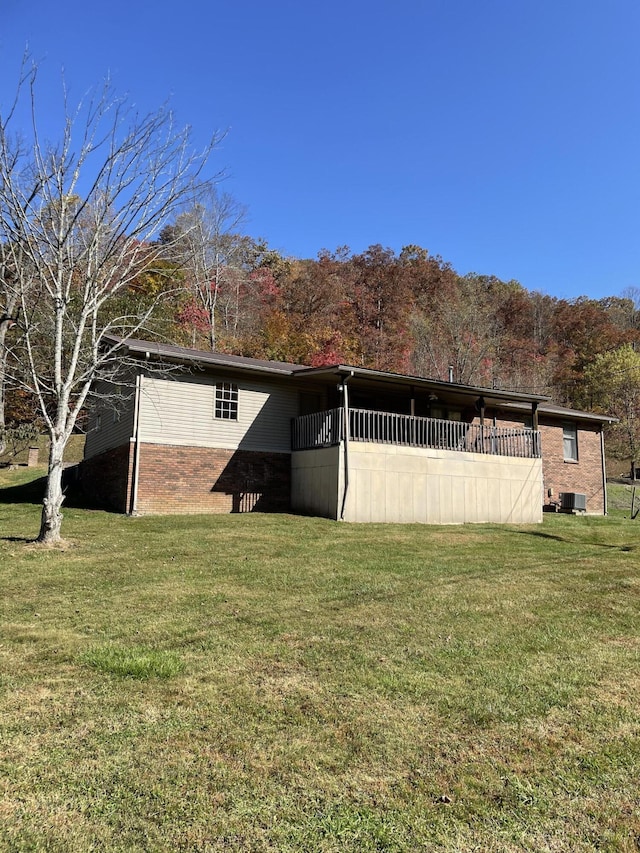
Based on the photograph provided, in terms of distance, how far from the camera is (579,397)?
127 ft

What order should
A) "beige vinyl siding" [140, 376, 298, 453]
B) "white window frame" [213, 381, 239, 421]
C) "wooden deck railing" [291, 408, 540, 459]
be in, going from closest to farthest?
"beige vinyl siding" [140, 376, 298, 453]
"wooden deck railing" [291, 408, 540, 459]
"white window frame" [213, 381, 239, 421]

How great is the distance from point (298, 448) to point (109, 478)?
5.07 metres

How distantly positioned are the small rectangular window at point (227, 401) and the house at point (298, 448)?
3cm

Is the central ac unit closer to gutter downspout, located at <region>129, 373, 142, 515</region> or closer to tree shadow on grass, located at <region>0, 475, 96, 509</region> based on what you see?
gutter downspout, located at <region>129, 373, 142, 515</region>

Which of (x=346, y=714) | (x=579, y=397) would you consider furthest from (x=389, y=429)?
(x=579, y=397)

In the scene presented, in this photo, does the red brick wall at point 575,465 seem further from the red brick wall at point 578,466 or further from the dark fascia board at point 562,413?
the dark fascia board at point 562,413

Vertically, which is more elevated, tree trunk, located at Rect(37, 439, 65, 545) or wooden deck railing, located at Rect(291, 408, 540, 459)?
wooden deck railing, located at Rect(291, 408, 540, 459)

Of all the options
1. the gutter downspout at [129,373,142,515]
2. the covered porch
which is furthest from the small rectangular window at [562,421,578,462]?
the gutter downspout at [129,373,142,515]

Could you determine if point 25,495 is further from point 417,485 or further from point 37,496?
point 417,485

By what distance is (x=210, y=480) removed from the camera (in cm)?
1519

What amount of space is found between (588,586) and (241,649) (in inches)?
199

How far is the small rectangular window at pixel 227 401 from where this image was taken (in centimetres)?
1568

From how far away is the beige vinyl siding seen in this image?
1463 centimetres

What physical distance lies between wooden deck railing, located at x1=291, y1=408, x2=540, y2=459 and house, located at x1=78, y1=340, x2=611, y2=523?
48mm
